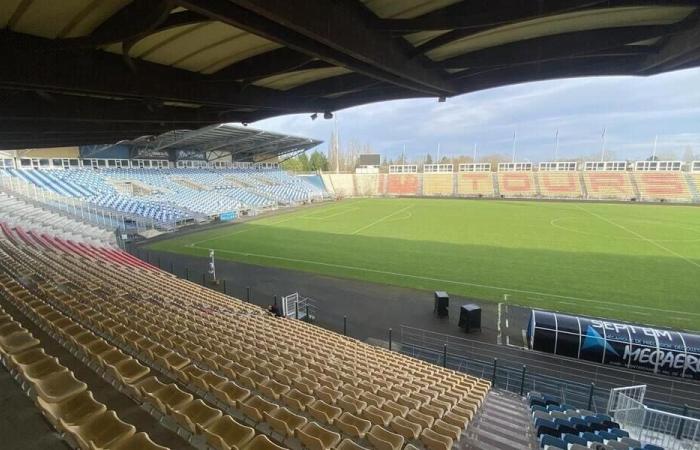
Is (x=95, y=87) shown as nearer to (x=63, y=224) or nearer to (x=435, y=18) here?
(x=435, y=18)

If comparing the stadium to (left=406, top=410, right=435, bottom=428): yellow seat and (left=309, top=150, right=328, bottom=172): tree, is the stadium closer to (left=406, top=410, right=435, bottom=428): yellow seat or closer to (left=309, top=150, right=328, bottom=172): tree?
(left=406, top=410, right=435, bottom=428): yellow seat

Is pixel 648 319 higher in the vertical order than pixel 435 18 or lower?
lower

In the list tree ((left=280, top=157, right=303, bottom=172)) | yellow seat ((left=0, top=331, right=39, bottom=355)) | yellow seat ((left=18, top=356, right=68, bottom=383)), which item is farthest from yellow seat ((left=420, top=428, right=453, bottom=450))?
tree ((left=280, top=157, right=303, bottom=172))

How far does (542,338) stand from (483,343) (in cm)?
168

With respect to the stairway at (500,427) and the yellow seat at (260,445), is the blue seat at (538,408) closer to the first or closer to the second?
the stairway at (500,427)

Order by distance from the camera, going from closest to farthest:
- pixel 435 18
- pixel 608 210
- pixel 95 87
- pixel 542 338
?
pixel 435 18, pixel 95 87, pixel 542 338, pixel 608 210

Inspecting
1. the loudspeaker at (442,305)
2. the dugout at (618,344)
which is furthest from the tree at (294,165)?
the dugout at (618,344)

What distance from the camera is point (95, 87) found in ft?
19.6

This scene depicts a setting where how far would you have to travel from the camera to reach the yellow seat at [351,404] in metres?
5.21

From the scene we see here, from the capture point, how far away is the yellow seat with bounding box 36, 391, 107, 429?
3582 millimetres

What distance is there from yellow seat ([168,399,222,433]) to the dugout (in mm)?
9309

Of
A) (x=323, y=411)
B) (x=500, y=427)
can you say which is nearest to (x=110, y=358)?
(x=323, y=411)

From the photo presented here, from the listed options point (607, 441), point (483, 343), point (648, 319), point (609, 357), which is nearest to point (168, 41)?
point (607, 441)

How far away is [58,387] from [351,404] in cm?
388
